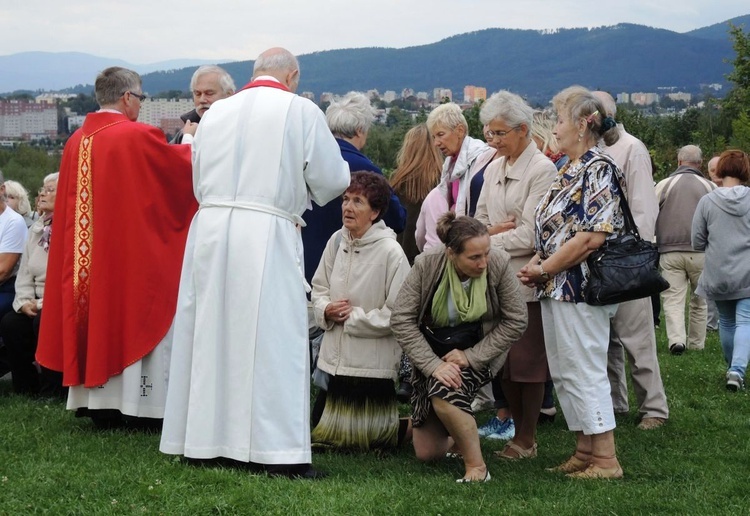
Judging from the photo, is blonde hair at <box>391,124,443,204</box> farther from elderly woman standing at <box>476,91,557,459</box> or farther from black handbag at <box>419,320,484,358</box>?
black handbag at <box>419,320,484,358</box>

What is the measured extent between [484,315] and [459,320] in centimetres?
15

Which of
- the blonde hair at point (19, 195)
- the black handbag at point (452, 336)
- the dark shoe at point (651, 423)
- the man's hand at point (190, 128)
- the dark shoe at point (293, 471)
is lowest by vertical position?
the dark shoe at point (651, 423)

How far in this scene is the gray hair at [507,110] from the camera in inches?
248

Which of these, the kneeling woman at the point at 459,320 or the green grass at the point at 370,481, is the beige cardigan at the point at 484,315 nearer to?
the kneeling woman at the point at 459,320

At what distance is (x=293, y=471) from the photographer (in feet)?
17.9

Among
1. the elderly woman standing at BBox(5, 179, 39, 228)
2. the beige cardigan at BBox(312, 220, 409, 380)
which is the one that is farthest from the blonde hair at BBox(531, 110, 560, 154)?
the elderly woman standing at BBox(5, 179, 39, 228)

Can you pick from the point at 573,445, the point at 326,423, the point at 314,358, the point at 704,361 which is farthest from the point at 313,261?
the point at 704,361

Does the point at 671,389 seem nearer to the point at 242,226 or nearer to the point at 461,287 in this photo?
the point at 461,287

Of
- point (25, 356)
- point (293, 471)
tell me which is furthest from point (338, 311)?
point (25, 356)

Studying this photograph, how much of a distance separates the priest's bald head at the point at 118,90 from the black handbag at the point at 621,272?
3.18m

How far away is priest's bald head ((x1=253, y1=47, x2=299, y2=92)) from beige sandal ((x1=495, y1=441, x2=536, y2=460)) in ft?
8.25

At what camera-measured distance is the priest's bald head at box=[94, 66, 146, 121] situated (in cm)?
673

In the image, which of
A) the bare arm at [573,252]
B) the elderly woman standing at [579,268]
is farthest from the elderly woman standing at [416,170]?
the bare arm at [573,252]

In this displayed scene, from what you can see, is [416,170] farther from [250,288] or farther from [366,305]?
[250,288]
